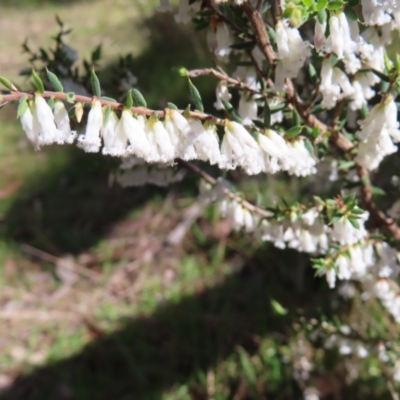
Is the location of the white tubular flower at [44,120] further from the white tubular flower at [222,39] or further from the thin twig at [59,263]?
the thin twig at [59,263]

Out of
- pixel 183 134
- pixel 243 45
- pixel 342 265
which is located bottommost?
pixel 342 265

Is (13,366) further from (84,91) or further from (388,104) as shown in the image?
(388,104)

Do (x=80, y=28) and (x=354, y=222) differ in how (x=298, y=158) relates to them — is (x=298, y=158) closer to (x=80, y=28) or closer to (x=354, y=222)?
(x=354, y=222)

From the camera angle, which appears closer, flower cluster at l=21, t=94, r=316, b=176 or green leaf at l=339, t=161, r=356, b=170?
flower cluster at l=21, t=94, r=316, b=176

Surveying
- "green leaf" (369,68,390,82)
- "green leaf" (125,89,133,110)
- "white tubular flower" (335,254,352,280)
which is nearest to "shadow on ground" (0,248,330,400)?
"white tubular flower" (335,254,352,280)

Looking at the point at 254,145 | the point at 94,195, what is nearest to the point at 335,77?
the point at 254,145

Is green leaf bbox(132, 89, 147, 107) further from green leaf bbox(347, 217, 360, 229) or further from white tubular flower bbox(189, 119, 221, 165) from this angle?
green leaf bbox(347, 217, 360, 229)

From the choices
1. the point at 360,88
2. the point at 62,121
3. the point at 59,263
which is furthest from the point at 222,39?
the point at 59,263
